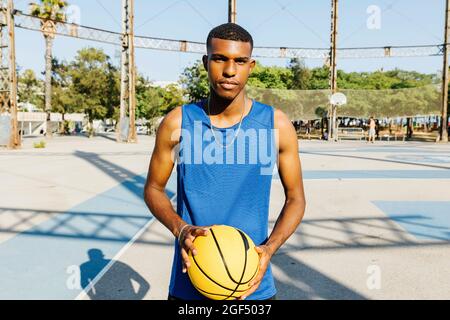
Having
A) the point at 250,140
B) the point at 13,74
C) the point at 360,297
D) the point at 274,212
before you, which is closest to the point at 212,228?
the point at 250,140

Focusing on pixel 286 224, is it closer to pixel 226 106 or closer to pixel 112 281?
pixel 226 106

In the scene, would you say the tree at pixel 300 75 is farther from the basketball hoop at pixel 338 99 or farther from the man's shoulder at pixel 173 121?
the man's shoulder at pixel 173 121

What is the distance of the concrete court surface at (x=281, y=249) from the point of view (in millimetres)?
4570

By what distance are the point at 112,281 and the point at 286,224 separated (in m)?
3.08

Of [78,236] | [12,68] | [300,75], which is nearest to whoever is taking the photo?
[78,236]

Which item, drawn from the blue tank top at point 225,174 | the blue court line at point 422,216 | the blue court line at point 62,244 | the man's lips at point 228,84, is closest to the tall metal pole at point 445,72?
the blue court line at point 422,216

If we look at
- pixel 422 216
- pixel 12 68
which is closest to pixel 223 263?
pixel 422 216

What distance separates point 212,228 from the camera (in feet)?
6.67

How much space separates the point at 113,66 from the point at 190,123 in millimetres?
42986

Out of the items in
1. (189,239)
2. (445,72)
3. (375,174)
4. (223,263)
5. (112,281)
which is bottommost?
(112,281)

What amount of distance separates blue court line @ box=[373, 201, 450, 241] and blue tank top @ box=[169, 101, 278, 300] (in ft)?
17.2

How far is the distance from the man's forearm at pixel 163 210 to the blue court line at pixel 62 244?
248 cm

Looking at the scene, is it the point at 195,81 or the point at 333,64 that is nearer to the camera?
the point at 333,64

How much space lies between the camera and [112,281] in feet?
15.3
